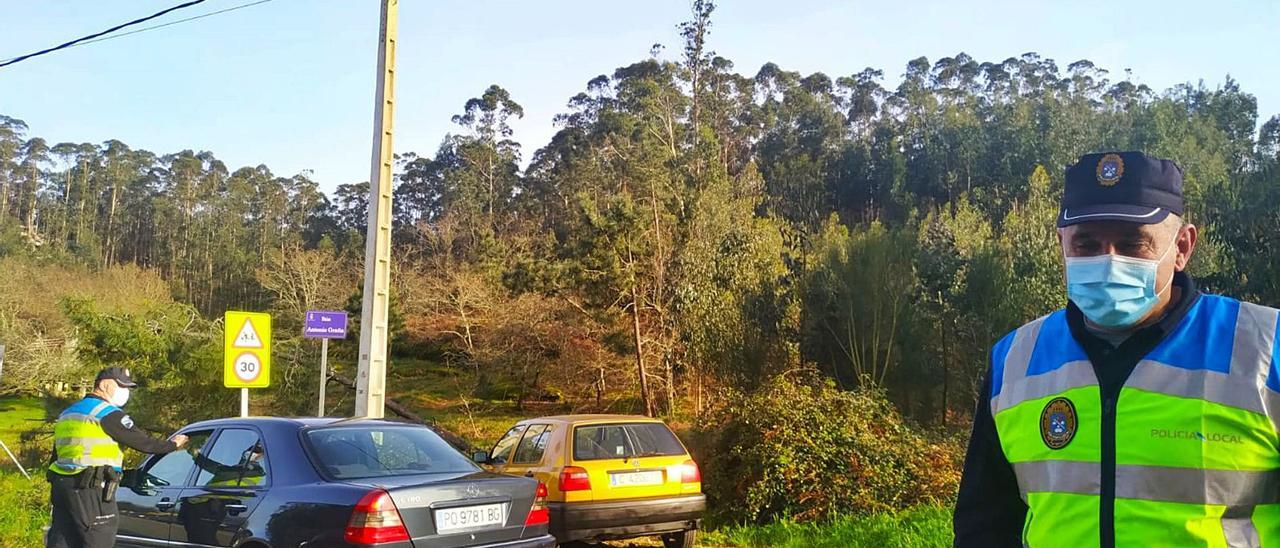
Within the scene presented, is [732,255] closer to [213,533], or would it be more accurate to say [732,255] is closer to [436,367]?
[436,367]

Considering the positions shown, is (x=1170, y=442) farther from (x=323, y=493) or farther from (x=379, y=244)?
(x=379, y=244)

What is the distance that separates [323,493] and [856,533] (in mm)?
6388

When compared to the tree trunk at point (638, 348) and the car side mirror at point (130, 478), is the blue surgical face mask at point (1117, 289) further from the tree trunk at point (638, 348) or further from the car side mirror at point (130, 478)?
the tree trunk at point (638, 348)

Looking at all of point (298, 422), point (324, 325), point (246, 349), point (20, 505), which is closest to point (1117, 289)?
point (298, 422)

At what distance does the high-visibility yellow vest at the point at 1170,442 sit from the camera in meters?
1.97

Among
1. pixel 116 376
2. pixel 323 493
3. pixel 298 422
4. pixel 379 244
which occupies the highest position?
pixel 379 244

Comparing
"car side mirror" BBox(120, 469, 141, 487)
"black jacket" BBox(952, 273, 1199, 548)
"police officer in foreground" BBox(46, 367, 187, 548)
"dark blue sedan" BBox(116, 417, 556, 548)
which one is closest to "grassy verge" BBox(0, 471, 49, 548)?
"car side mirror" BBox(120, 469, 141, 487)

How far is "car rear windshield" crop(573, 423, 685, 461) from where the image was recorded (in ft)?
34.7

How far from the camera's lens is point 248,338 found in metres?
12.2


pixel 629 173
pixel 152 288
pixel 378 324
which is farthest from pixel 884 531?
pixel 152 288

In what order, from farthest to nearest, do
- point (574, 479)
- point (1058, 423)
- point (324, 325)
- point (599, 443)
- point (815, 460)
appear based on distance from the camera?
point (815, 460), point (324, 325), point (599, 443), point (574, 479), point (1058, 423)

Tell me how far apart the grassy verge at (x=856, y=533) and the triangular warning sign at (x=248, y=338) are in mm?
5990

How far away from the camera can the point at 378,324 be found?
12414 millimetres

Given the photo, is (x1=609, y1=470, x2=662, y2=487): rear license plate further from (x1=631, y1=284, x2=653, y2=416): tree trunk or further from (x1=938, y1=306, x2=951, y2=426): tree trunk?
(x1=938, y1=306, x2=951, y2=426): tree trunk
